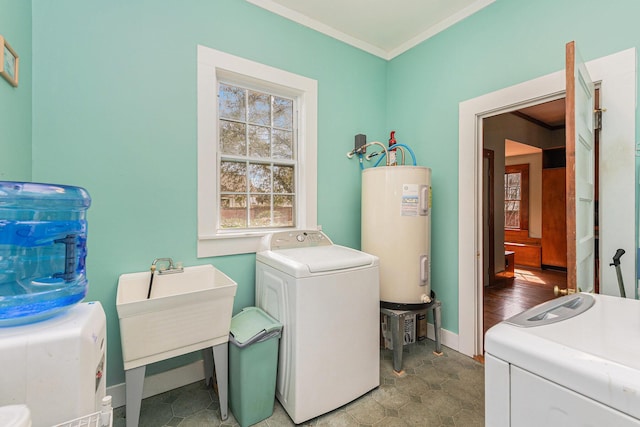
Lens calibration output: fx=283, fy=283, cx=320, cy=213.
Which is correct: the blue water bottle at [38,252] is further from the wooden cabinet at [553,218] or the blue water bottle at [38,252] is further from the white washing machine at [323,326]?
the wooden cabinet at [553,218]

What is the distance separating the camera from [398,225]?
2.25 meters

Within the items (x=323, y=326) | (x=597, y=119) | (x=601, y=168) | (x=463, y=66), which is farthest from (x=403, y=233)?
(x=463, y=66)

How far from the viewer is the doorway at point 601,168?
1613mm

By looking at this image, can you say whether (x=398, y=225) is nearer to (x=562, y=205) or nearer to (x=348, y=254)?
(x=348, y=254)

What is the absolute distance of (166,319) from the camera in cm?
147

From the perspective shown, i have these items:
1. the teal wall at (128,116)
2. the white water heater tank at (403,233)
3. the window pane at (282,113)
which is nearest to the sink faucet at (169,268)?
the teal wall at (128,116)

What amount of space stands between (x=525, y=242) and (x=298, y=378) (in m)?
6.26

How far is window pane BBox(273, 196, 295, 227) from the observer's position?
246 centimetres

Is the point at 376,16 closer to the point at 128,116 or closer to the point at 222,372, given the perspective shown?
the point at 128,116

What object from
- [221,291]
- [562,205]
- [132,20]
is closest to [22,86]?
[132,20]

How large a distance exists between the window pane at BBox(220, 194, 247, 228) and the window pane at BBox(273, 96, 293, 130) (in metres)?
0.73

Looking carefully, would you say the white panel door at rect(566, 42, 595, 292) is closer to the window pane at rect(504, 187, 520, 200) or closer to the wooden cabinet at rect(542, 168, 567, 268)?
the wooden cabinet at rect(542, 168, 567, 268)

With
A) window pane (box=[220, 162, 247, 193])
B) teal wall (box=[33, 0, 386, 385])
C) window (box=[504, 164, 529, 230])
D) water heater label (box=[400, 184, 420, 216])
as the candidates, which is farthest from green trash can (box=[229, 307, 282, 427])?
window (box=[504, 164, 529, 230])

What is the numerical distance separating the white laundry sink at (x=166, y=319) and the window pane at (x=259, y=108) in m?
1.33
